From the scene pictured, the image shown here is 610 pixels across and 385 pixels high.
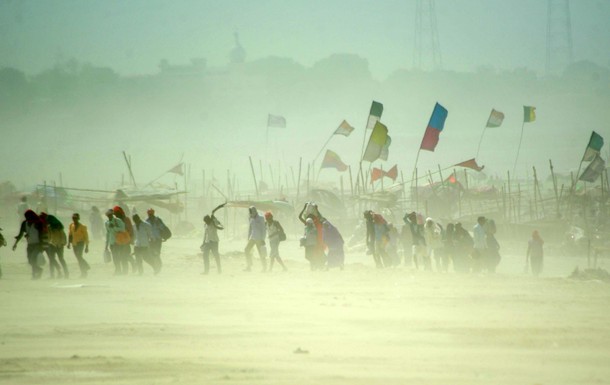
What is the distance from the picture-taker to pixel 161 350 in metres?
7.17

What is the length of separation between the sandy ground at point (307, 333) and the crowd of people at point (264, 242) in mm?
2441

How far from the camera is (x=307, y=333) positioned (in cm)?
820

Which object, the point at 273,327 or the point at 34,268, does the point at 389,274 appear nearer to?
the point at 34,268

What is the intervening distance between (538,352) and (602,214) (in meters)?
27.7

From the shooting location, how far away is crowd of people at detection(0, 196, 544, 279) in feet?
54.6

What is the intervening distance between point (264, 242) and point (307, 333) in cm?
1063

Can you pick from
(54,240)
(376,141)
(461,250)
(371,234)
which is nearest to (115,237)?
(54,240)

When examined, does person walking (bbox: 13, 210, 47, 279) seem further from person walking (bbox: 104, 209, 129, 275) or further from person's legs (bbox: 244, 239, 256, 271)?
person's legs (bbox: 244, 239, 256, 271)

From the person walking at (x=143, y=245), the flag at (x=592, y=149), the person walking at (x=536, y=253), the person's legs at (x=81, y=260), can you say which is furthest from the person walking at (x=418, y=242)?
the flag at (x=592, y=149)

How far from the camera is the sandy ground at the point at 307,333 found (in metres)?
6.28

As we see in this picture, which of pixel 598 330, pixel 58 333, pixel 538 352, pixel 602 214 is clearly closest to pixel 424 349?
pixel 538 352

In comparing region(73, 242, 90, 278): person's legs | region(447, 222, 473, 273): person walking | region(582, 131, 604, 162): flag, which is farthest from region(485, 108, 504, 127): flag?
region(73, 242, 90, 278): person's legs

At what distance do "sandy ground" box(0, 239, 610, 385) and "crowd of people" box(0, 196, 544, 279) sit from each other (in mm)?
2441

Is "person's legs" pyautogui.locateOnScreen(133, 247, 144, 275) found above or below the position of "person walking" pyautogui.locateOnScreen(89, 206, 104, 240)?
below
